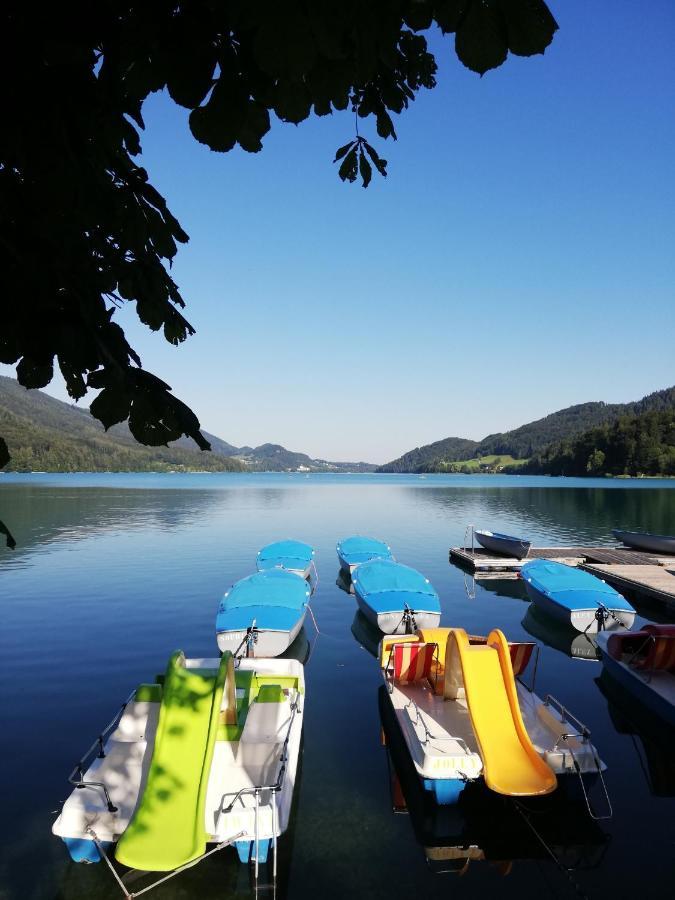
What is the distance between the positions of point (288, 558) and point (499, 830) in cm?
2485

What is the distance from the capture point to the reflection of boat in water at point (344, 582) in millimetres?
33928

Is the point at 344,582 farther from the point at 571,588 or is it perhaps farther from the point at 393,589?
the point at 571,588

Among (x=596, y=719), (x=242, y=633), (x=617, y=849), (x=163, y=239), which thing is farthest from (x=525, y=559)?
(x=163, y=239)

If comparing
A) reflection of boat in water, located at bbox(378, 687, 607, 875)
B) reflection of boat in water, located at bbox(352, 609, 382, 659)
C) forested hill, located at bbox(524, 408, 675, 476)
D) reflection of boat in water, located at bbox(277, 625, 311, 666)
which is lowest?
reflection of boat in water, located at bbox(277, 625, 311, 666)

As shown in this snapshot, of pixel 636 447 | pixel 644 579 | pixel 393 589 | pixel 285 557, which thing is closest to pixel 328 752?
pixel 393 589

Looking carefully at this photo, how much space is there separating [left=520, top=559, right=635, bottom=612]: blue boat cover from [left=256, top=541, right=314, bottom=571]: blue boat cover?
13.9 m

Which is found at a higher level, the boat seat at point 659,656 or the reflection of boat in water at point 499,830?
the boat seat at point 659,656

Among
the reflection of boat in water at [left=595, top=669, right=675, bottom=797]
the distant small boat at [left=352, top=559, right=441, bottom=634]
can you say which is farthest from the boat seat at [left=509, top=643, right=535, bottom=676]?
the distant small boat at [left=352, top=559, right=441, bottom=634]

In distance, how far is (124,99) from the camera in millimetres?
3105

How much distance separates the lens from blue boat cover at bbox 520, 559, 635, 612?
77.6 ft

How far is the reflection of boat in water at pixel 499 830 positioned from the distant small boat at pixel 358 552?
2288 cm

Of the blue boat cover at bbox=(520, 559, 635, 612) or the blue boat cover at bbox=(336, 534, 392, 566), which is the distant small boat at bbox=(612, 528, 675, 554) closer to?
the blue boat cover at bbox=(520, 559, 635, 612)

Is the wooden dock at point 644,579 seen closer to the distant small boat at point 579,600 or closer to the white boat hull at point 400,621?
the distant small boat at point 579,600

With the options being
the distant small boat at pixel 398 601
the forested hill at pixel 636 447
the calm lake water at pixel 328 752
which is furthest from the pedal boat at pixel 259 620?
the forested hill at pixel 636 447
